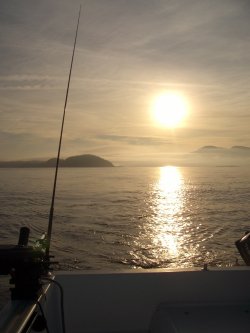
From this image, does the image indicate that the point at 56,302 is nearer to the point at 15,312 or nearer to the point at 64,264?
the point at 15,312

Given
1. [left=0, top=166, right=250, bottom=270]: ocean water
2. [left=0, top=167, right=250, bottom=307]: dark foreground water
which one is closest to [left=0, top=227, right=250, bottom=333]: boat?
[left=0, top=167, right=250, bottom=307]: dark foreground water

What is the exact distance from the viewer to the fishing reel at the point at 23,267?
8.89 ft

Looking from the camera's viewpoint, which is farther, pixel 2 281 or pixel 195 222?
pixel 195 222

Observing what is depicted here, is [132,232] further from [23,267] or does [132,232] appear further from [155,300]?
[23,267]

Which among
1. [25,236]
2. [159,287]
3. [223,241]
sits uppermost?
[25,236]

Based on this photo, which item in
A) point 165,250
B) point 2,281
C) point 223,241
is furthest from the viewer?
point 223,241

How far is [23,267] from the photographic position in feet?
9.20

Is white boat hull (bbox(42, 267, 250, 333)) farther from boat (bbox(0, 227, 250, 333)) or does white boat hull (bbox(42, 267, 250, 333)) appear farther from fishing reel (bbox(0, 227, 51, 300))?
fishing reel (bbox(0, 227, 51, 300))

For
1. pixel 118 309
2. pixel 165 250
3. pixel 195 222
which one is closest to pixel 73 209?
pixel 195 222

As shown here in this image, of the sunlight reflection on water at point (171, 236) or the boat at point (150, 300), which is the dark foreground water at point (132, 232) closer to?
the sunlight reflection on water at point (171, 236)

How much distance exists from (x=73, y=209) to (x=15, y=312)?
71.6ft

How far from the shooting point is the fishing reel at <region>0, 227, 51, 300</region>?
2711mm

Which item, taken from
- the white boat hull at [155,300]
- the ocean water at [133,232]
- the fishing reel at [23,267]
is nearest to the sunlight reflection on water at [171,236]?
the ocean water at [133,232]

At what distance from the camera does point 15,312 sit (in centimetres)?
254
